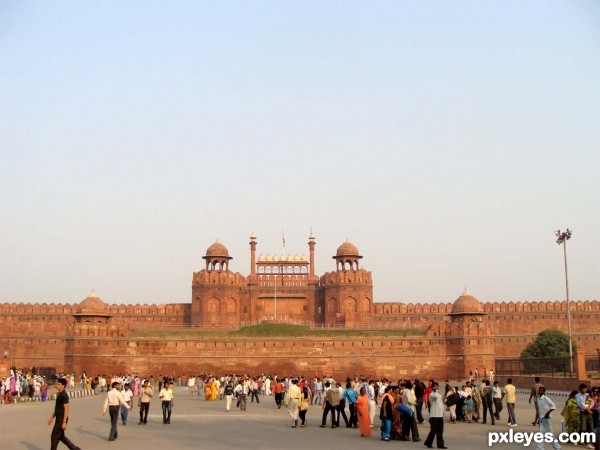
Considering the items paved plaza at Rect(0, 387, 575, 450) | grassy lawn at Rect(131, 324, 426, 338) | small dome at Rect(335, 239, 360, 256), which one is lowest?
paved plaza at Rect(0, 387, 575, 450)

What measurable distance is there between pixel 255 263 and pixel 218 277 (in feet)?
9.64

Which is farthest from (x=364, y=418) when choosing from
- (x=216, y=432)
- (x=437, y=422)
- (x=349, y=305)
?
(x=349, y=305)

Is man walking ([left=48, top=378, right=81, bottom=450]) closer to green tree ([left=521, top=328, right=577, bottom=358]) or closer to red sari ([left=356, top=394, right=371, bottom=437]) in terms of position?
red sari ([left=356, top=394, right=371, bottom=437])

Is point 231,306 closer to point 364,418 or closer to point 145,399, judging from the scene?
point 145,399

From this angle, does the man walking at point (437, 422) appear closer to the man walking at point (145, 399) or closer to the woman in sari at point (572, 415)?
the woman in sari at point (572, 415)

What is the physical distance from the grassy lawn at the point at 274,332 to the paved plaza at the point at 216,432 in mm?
22488

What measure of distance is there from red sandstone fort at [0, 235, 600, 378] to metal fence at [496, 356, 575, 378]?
0.98 metres

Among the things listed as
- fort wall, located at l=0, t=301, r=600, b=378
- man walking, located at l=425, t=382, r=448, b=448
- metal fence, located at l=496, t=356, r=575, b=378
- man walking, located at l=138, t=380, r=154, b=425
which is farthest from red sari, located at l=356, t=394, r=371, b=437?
fort wall, located at l=0, t=301, r=600, b=378

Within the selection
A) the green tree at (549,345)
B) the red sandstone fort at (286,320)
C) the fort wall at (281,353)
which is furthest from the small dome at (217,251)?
the green tree at (549,345)

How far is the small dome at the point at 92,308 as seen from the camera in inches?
1724

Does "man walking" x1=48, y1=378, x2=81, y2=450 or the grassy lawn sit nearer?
"man walking" x1=48, y1=378, x2=81, y2=450

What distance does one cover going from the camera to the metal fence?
31628 millimetres

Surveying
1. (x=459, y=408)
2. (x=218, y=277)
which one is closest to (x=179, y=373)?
(x=218, y=277)

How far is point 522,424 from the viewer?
16.6m
